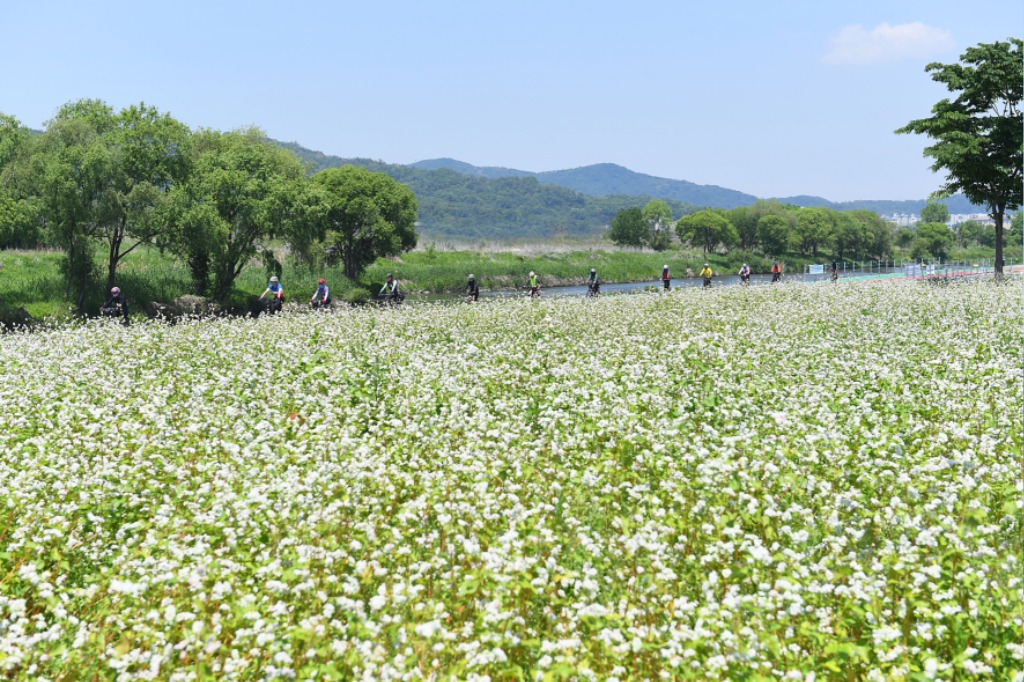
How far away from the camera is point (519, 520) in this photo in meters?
6.38

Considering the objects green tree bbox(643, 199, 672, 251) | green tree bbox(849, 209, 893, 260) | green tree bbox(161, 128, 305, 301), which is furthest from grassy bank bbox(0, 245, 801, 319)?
green tree bbox(849, 209, 893, 260)

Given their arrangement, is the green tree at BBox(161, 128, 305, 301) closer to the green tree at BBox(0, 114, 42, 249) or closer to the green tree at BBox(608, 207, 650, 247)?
the green tree at BBox(0, 114, 42, 249)

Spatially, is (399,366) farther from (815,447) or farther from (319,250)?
(319,250)

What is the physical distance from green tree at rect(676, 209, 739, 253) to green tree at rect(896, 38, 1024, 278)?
300 ft

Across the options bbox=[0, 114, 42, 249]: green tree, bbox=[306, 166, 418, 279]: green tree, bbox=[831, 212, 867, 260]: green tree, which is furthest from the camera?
bbox=[831, 212, 867, 260]: green tree

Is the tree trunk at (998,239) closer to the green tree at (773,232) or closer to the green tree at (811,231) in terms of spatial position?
the green tree at (773,232)

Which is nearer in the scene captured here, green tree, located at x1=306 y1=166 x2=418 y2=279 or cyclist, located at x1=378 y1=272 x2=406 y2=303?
cyclist, located at x1=378 y1=272 x2=406 y2=303

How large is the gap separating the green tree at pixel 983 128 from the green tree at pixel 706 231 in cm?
9129

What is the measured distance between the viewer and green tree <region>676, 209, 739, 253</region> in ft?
444

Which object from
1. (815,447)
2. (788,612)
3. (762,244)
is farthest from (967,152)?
(762,244)

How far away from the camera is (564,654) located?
4828 millimetres

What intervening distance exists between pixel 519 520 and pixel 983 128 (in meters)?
47.4

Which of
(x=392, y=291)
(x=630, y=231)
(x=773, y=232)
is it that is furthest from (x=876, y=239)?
(x=392, y=291)

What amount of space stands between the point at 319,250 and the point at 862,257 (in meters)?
144
